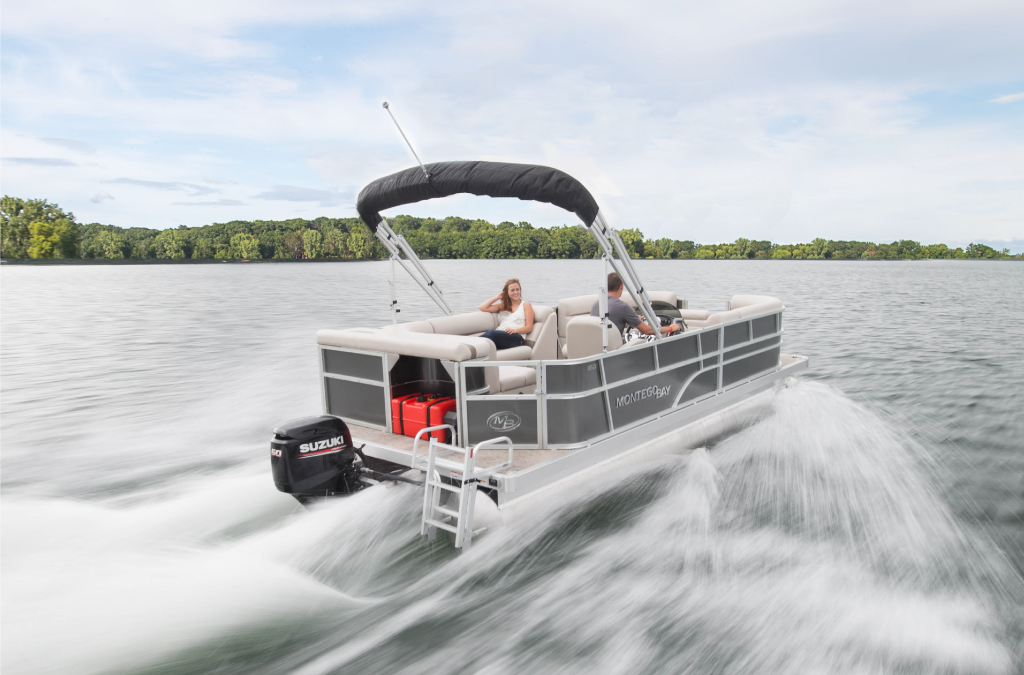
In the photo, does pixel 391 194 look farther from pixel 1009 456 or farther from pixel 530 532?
pixel 1009 456

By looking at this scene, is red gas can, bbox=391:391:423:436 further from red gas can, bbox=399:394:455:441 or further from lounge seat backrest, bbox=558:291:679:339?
lounge seat backrest, bbox=558:291:679:339

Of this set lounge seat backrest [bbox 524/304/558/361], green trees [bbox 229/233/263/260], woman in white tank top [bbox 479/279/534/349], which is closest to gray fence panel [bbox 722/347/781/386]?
lounge seat backrest [bbox 524/304/558/361]

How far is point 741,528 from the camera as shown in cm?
484

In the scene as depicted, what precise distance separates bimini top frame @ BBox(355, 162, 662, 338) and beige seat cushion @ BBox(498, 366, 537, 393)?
1.03 meters

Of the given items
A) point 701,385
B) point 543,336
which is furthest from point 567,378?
point 701,385

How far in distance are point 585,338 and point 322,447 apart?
2.35m

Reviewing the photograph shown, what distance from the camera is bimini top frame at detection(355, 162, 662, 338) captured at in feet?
13.3

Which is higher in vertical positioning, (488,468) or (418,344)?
(418,344)

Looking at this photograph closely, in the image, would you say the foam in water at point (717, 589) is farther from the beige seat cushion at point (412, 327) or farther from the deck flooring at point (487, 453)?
the beige seat cushion at point (412, 327)

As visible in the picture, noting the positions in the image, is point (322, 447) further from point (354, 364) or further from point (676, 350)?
point (676, 350)

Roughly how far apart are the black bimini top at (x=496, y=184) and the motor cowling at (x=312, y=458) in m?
1.74

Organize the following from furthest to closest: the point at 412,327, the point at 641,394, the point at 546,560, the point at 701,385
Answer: the point at 701,385 → the point at 412,327 → the point at 641,394 → the point at 546,560

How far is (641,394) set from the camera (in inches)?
196

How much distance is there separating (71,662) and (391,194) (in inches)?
135
